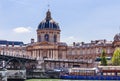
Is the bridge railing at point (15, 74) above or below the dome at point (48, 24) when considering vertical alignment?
below

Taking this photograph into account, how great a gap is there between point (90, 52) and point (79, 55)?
6.70 meters

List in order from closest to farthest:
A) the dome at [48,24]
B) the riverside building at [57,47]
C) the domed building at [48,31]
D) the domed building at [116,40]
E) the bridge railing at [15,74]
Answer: the bridge railing at [15,74]
the domed building at [116,40]
the riverside building at [57,47]
the dome at [48,24]
the domed building at [48,31]

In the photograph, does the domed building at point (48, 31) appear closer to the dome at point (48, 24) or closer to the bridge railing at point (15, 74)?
the dome at point (48, 24)

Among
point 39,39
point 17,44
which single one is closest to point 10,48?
point 17,44

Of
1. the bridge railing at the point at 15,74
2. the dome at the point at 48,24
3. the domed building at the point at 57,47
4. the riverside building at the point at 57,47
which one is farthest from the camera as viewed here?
the dome at the point at 48,24

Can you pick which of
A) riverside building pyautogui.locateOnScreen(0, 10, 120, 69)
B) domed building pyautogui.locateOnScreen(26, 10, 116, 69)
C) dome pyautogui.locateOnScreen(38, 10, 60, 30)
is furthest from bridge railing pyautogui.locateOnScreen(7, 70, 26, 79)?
dome pyautogui.locateOnScreen(38, 10, 60, 30)

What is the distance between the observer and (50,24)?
164 metres

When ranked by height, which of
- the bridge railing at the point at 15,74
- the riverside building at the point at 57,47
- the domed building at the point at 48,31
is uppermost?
the domed building at the point at 48,31

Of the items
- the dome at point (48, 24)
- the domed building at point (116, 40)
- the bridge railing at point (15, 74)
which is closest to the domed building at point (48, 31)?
the dome at point (48, 24)

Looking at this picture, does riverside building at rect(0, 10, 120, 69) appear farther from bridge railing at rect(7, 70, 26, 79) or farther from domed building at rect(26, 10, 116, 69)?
bridge railing at rect(7, 70, 26, 79)

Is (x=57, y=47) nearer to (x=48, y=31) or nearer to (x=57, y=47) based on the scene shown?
(x=57, y=47)

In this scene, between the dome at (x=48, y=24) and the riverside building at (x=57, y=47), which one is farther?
the dome at (x=48, y=24)

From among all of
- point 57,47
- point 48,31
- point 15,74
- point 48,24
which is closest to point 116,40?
point 57,47

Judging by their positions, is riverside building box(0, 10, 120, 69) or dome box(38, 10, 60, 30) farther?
dome box(38, 10, 60, 30)
